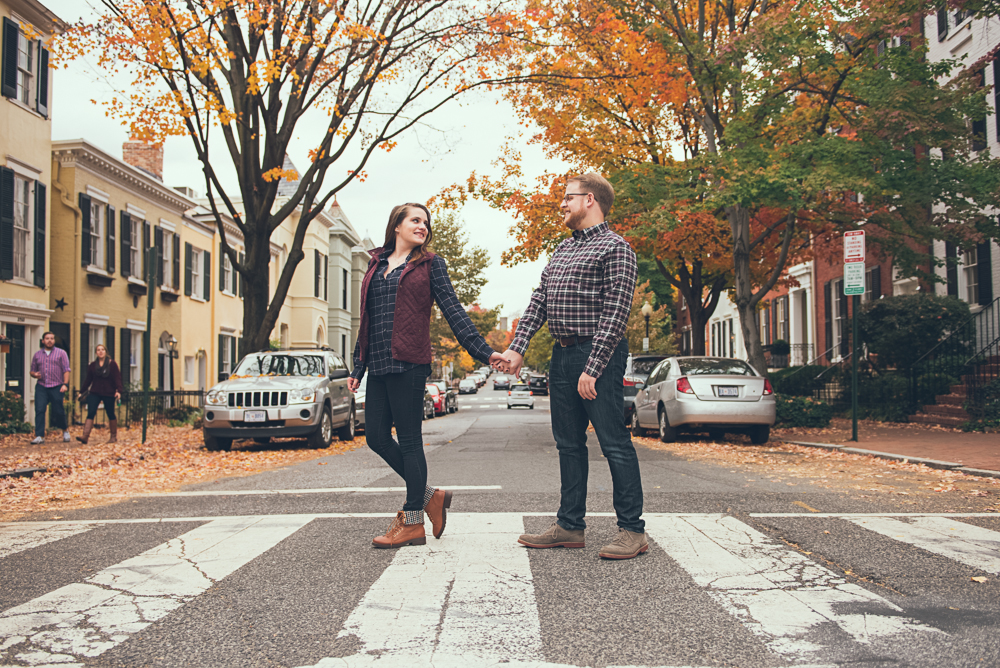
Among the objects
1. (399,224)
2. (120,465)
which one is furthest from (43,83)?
(399,224)

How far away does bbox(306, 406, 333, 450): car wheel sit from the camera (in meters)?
13.0

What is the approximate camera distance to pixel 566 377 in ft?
15.3

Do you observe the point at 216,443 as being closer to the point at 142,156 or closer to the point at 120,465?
the point at 120,465

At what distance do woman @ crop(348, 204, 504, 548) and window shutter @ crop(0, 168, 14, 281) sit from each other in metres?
15.8

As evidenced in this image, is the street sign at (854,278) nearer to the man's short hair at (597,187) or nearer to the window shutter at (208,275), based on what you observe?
the man's short hair at (597,187)

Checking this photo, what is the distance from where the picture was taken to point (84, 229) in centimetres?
2145

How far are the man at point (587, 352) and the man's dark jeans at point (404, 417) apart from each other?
62cm

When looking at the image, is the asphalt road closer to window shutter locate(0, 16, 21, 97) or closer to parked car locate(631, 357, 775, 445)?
parked car locate(631, 357, 775, 445)

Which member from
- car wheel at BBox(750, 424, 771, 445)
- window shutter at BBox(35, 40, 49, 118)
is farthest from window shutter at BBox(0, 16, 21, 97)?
car wheel at BBox(750, 424, 771, 445)

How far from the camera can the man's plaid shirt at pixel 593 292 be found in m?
4.46

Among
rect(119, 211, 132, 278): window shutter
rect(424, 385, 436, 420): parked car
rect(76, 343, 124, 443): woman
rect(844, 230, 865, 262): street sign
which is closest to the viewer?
rect(844, 230, 865, 262): street sign

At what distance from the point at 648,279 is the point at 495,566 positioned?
135ft

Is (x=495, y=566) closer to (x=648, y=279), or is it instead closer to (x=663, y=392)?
(x=663, y=392)

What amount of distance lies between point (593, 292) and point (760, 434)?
9353 millimetres
